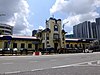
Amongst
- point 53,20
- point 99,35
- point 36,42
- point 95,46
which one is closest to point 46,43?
point 36,42

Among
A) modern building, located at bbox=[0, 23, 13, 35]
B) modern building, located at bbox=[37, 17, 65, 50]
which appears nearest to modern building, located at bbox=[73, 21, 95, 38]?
modern building, located at bbox=[0, 23, 13, 35]

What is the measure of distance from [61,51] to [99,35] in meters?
67.1

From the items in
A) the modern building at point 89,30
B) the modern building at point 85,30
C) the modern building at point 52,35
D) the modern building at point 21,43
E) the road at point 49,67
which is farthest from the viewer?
the modern building at point 85,30

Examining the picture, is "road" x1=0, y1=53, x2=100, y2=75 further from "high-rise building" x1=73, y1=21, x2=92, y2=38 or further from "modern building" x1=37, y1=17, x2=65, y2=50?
"high-rise building" x1=73, y1=21, x2=92, y2=38

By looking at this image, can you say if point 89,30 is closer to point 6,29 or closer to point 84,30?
point 84,30

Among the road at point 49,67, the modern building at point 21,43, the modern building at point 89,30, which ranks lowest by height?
the road at point 49,67

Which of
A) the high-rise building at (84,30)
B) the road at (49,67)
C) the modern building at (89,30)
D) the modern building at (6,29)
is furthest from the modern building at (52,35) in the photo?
the modern building at (6,29)

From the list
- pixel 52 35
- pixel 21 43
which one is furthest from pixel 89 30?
pixel 21 43

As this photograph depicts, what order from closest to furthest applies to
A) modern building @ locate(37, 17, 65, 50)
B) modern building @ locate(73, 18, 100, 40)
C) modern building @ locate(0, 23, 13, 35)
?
modern building @ locate(37, 17, 65, 50)
modern building @ locate(73, 18, 100, 40)
modern building @ locate(0, 23, 13, 35)

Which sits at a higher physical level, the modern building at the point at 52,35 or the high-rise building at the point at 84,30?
the high-rise building at the point at 84,30

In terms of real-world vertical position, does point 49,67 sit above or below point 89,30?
below

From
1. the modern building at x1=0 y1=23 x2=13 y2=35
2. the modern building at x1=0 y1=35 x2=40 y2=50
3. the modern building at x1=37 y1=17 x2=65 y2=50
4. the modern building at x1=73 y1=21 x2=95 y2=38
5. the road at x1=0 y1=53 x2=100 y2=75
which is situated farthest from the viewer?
the modern building at x1=0 y1=23 x2=13 y2=35

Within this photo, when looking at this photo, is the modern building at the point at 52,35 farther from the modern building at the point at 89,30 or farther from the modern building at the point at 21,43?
the modern building at the point at 89,30

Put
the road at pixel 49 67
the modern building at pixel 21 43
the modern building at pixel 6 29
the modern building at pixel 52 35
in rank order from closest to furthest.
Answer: the road at pixel 49 67, the modern building at pixel 21 43, the modern building at pixel 52 35, the modern building at pixel 6 29
